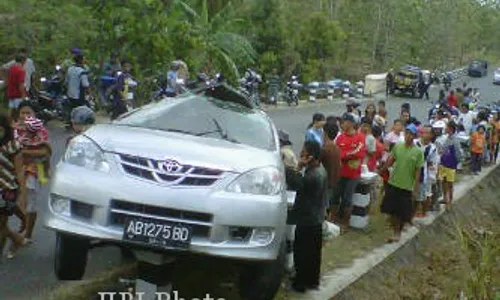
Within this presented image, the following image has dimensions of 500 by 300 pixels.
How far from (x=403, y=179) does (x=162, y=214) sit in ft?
16.1

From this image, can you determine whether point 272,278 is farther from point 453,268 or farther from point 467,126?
point 467,126

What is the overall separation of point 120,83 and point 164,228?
9.77 metres

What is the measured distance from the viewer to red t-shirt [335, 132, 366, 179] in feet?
29.5

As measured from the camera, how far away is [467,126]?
16766mm

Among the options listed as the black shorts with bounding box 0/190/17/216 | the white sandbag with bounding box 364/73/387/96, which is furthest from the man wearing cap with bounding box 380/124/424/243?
the white sandbag with bounding box 364/73/387/96

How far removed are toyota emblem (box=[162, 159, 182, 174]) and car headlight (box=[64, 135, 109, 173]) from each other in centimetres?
43

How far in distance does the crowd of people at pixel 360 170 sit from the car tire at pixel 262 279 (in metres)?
0.84

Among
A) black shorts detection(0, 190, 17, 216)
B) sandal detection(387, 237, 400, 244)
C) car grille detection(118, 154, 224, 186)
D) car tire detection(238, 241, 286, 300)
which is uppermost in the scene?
car grille detection(118, 154, 224, 186)

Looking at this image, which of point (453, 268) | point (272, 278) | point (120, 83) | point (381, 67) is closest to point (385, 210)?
point (453, 268)

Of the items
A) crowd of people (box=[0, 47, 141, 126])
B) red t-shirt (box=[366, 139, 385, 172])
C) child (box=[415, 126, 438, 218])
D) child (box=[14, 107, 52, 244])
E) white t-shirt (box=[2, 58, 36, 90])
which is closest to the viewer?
child (box=[14, 107, 52, 244])

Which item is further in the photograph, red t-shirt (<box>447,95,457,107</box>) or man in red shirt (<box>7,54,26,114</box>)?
red t-shirt (<box>447,95,457,107</box>)

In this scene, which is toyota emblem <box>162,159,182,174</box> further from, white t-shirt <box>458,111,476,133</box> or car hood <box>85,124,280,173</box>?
white t-shirt <box>458,111,476,133</box>

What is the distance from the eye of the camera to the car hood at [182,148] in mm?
5059

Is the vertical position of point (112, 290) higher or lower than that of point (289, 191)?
lower
